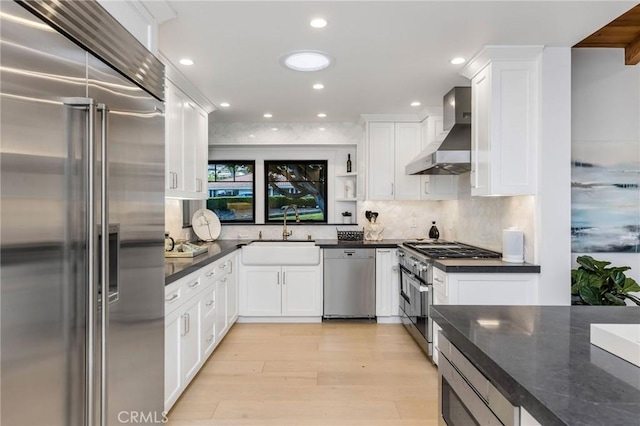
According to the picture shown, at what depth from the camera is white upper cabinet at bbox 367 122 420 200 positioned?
4613 millimetres

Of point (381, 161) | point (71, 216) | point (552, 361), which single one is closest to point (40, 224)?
point (71, 216)

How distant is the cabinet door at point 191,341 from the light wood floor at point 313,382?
0.53 ft

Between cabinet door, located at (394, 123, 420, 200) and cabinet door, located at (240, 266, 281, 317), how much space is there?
180 centimetres

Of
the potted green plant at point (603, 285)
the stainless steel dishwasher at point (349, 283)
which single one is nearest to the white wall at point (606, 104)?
the potted green plant at point (603, 285)

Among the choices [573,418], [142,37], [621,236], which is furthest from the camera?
[621,236]

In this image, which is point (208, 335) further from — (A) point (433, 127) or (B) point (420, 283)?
(A) point (433, 127)

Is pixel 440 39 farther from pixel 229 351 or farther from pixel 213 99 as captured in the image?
pixel 229 351

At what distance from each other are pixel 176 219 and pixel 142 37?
2381 mm

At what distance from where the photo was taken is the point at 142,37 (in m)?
1.96

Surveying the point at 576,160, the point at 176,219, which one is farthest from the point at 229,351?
the point at 576,160

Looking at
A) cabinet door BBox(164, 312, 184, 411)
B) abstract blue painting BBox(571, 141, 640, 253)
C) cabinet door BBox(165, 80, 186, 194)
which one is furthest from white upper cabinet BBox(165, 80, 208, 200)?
abstract blue painting BBox(571, 141, 640, 253)

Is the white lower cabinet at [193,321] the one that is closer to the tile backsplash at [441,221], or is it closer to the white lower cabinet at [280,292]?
the white lower cabinet at [280,292]

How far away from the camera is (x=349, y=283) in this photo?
4.32 meters

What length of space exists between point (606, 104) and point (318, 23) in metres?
2.76
